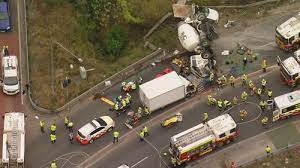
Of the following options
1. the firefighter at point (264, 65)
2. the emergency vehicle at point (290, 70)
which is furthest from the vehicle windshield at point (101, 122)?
the emergency vehicle at point (290, 70)

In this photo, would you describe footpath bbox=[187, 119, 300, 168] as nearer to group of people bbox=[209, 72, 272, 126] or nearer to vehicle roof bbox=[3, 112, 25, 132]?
group of people bbox=[209, 72, 272, 126]

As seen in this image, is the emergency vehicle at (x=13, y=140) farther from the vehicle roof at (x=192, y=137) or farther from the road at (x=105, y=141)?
the vehicle roof at (x=192, y=137)

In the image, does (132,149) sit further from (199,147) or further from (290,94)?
(290,94)

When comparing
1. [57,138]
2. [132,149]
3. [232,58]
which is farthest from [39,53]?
[232,58]

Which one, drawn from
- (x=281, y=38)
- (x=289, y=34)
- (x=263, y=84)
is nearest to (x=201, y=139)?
(x=263, y=84)

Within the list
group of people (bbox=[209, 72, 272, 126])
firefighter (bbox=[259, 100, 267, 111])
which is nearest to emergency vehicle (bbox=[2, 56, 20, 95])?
group of people (bbox=[209, 72, 272, 126])

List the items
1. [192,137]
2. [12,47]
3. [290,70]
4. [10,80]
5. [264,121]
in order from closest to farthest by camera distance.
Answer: [192,137] < [264,121] < [290,70] < [10,80] < [12,47]

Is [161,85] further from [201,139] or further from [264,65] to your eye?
[264,65]
